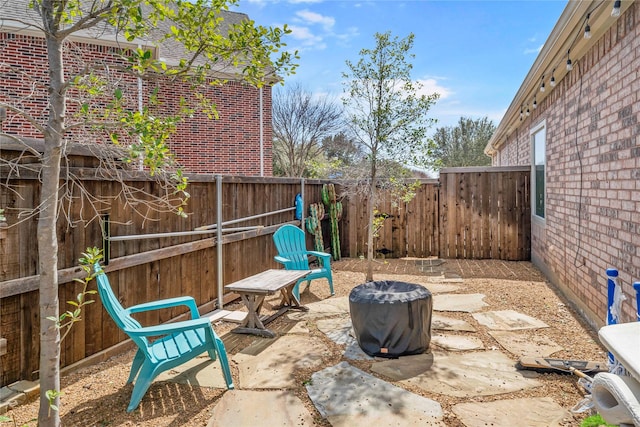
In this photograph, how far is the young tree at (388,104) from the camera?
4609mm

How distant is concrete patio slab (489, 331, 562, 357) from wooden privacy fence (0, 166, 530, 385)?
2795mm

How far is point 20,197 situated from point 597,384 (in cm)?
286

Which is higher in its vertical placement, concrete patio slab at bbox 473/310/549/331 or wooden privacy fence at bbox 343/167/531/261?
wooden privacy fence at bbox 343/167/531/261

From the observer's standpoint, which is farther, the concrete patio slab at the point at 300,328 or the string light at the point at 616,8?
the concrete patio slab at the point at 300,328

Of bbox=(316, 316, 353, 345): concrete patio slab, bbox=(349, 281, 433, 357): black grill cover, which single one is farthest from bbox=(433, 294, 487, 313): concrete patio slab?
bbox=(349, 281, 433, 357): black grill cover

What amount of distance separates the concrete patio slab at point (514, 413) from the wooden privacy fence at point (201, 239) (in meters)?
2.49

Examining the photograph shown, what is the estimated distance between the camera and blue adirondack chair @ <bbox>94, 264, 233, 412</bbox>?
7.54 ft

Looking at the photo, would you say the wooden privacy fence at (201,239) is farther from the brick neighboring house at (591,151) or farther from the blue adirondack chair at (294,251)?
the brick neighboring house at (591,151)

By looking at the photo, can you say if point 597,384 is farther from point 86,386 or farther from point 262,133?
point 262,133

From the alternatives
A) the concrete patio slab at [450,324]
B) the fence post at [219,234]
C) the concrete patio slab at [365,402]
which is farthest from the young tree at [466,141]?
the concrete patio slab at [365,402]

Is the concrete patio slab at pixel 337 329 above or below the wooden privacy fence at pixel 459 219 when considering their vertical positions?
below

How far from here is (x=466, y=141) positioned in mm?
22234

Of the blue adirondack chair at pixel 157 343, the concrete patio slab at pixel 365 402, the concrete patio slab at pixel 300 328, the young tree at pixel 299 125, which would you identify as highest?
the young tree at pixel 299 125

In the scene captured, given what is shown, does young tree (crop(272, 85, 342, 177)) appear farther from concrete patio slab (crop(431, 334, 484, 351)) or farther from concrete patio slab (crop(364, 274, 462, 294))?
concrete patio slab (crop(431, 334, 484, 351))
